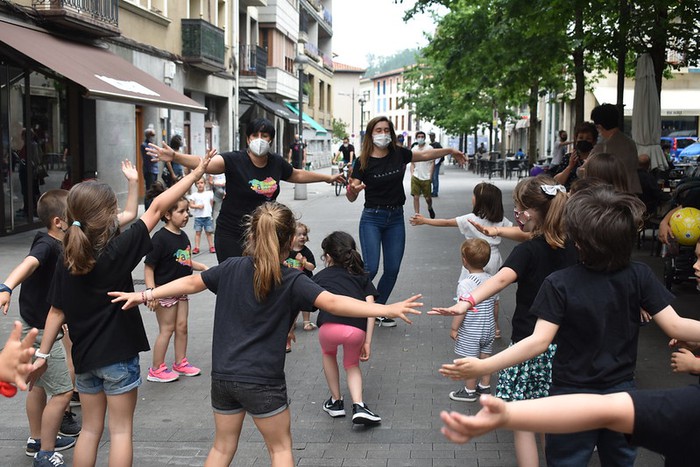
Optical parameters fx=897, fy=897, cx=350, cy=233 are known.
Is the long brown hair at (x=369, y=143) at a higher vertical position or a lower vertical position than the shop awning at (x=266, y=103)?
lower

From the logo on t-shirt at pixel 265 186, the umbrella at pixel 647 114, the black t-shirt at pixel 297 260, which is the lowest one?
the black t-shirt at pixel 297 260

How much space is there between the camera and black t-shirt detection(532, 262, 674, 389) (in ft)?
11.6

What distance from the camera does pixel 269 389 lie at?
155 inches

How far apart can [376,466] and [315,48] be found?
58.1 metres

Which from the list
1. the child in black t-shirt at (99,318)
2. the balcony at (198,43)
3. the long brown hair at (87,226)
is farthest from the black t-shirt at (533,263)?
the balcony at (198,43)

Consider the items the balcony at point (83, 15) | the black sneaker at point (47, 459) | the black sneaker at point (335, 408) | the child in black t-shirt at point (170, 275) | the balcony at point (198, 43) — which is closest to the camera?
the black sneaker at point (47, 459)

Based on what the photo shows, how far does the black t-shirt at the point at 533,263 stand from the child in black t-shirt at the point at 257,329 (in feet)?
2.64

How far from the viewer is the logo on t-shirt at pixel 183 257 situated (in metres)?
6.67

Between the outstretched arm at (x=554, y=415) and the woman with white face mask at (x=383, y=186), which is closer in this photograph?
the outstretched arm at (x=554, y=415)

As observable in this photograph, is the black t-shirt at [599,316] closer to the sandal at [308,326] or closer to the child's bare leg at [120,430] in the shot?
the child's bare leg at [120,430]

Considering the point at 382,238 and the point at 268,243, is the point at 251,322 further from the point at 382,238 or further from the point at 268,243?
the point at 382,238

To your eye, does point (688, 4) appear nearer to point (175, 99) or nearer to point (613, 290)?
point (613, 290)

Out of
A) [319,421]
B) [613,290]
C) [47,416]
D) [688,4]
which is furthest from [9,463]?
[688,4]

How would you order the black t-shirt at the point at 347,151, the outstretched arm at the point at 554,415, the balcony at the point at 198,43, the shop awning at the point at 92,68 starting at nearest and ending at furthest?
the outstretched arm at the point at 554,415 < the shop awning at the point at 92,68 < the balcony at the point at 198,43 < the black t-shirt at the point at 347,151
